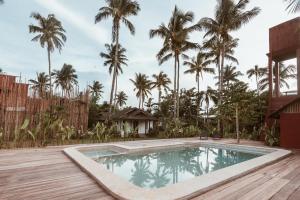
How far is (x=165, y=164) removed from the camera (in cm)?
872

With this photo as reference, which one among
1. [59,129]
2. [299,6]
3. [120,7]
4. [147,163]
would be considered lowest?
[147,163]

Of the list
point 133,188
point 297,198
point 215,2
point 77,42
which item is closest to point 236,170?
point 297,198

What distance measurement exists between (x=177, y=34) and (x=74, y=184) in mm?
18374

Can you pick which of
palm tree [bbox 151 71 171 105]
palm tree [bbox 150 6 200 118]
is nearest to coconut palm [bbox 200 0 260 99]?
palm tree [bbox 150 6 200 118]

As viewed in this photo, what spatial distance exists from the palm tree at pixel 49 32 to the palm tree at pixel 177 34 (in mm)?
12760

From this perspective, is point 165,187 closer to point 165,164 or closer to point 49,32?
point 165,164

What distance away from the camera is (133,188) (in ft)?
13.6

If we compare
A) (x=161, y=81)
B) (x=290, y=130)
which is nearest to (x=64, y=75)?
(x=161, y=81)

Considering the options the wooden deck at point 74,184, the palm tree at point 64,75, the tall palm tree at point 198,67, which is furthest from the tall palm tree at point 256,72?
the wooden deck at point 74,184

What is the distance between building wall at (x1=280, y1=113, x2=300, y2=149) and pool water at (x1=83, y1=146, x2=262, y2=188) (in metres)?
2.14

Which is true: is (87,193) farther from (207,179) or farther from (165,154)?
(165,154)

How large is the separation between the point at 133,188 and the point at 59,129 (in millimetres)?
8438

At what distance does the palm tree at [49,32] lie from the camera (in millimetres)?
25516

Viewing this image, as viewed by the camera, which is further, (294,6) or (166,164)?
(166,164)
